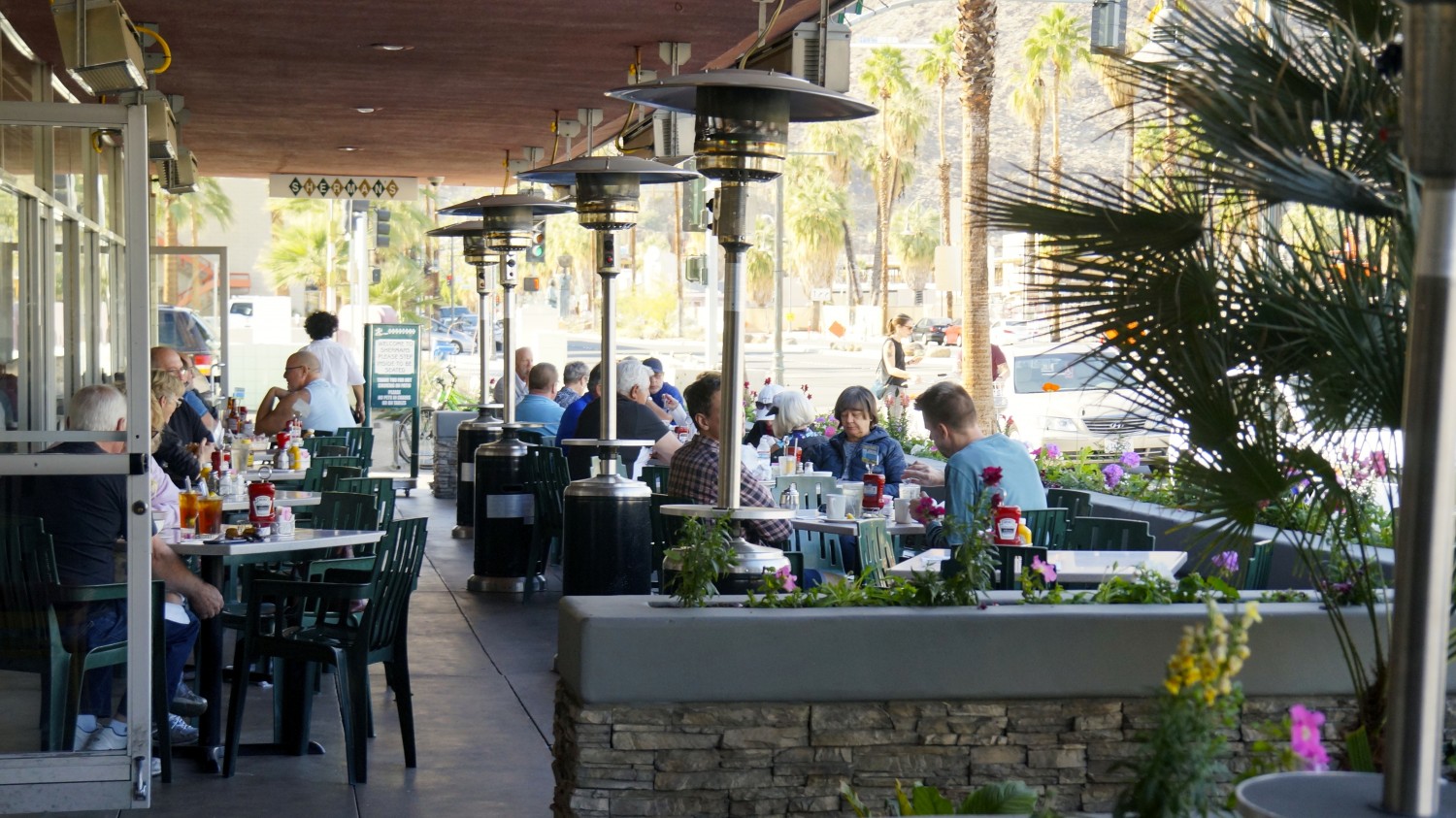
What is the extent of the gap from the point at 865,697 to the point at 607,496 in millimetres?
3628

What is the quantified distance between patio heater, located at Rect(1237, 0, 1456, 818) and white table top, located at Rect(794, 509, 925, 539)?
5071 mm

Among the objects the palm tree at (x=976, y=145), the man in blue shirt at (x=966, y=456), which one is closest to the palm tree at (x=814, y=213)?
the palm tree at (x=976, y=145)

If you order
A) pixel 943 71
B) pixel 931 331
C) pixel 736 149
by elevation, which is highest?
pixel 943 71

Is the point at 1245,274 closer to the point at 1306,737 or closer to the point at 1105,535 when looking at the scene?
the point at 1306,737

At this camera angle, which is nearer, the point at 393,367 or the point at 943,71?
the point at 393,367

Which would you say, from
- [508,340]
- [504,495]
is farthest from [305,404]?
[504,495]

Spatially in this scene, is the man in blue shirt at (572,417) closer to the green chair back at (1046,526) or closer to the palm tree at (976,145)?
the green chair back at (1046,526)

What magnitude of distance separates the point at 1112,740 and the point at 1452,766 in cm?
92

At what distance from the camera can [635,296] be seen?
8888 cm

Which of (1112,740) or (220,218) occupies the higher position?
(220,218)

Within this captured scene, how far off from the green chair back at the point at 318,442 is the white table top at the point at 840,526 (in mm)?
4667

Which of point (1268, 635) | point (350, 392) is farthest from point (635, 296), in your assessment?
point (1268, 635)

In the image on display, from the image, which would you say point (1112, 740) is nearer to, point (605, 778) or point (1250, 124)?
point (605, 778)

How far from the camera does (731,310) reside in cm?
566
